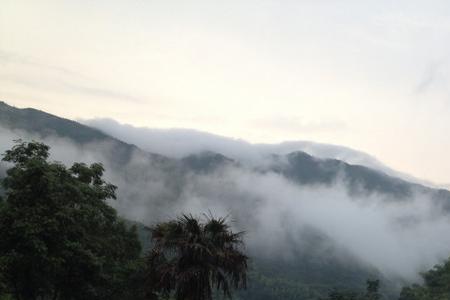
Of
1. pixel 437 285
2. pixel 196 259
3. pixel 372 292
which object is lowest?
pixel 372 292

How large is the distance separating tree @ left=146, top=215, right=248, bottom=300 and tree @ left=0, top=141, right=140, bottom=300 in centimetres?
618

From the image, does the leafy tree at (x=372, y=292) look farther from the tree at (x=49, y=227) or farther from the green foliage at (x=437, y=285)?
the tree at (x=49, y=227)

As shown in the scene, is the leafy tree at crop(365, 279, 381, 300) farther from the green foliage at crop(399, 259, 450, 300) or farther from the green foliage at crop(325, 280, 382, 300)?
the green foliage at crop(399, 259, 450, 300)

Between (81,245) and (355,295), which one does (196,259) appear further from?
(355,295)

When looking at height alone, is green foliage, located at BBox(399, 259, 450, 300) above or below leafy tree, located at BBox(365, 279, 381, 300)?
above

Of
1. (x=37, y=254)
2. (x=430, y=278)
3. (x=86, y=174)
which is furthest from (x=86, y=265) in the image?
(x=430, y=278)

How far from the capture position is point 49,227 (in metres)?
23.0

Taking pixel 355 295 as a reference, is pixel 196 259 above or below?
above

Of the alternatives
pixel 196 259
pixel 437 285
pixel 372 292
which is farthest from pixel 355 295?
pixel 196 259

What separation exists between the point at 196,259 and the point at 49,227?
8329mm

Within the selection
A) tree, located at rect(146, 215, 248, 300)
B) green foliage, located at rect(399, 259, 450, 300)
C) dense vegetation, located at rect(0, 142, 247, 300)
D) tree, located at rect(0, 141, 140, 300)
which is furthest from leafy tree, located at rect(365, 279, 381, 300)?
tree, located at rect(146, 215, 248, 300)

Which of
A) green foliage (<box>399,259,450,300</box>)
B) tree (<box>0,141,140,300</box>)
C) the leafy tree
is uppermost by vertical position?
tree (<box>0,141,140,300</box>)

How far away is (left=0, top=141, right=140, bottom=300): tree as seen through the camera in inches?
895

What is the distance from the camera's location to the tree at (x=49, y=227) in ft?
74.6
